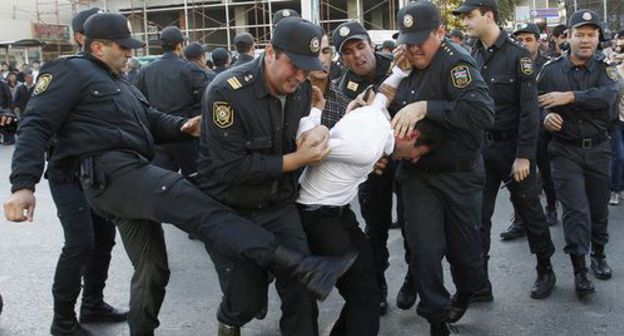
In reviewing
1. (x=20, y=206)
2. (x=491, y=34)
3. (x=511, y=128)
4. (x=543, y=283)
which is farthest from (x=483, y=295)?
(x=20, y=206)

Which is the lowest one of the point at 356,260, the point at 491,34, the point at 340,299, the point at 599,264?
the point at 340,299

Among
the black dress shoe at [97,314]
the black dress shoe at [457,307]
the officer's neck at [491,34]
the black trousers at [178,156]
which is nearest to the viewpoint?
the black dress shoe at [457,307]

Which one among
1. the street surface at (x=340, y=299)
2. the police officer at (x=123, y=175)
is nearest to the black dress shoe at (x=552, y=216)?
the street surface at (x=340, y=299)

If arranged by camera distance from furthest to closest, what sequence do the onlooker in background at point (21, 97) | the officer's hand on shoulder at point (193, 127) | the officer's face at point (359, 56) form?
the onlooker in background at point (21, 97), the officer's face at point (359, 56), the officer's hand on shoulder at point (193, 127)

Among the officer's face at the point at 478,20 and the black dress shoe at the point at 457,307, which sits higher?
the officer's face at the point at 478,20

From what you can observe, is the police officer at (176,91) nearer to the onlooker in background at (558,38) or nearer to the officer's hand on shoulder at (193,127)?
the officer's hand on shoulder at (193,127)

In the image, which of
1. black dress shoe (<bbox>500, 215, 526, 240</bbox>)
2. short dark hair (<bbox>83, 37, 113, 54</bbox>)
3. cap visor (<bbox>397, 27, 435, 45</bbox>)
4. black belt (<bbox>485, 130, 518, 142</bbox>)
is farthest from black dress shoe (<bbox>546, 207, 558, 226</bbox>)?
short dark hair (<bbox>83, 37, 113, 54</bbox>)

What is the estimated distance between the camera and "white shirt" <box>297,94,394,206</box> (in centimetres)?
305

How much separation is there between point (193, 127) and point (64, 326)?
141 centimetres

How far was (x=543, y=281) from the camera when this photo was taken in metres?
4.43

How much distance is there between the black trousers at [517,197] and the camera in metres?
4.38

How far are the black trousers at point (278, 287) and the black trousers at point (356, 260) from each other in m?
0.13

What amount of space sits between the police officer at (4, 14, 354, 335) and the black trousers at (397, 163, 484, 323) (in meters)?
0.64

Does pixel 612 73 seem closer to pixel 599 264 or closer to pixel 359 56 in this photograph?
pixel 599 264
